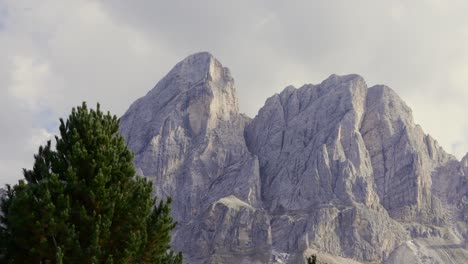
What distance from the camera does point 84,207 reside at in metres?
28.1

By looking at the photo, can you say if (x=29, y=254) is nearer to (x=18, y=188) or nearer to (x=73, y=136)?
(x=18, y=188)

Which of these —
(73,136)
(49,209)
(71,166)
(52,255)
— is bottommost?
(52,255)

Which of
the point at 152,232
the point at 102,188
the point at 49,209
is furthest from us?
the point at 152,232

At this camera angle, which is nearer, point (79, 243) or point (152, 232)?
point (79, 243)

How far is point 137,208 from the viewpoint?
29.7m

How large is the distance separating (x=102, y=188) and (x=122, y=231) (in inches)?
103

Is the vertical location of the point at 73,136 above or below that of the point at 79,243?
above

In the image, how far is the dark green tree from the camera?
26.8m

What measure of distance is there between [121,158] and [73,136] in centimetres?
306

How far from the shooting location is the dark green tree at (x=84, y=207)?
87.8 ft

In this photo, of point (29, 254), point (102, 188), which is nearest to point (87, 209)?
point (102, 188)

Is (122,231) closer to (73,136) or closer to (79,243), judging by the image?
(79,243)

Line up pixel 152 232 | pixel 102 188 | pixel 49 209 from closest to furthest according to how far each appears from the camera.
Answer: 1. pixel 49 209
2. pixel 102 188
3. pixel 152 232

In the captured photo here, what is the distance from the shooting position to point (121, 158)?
31141 mm
